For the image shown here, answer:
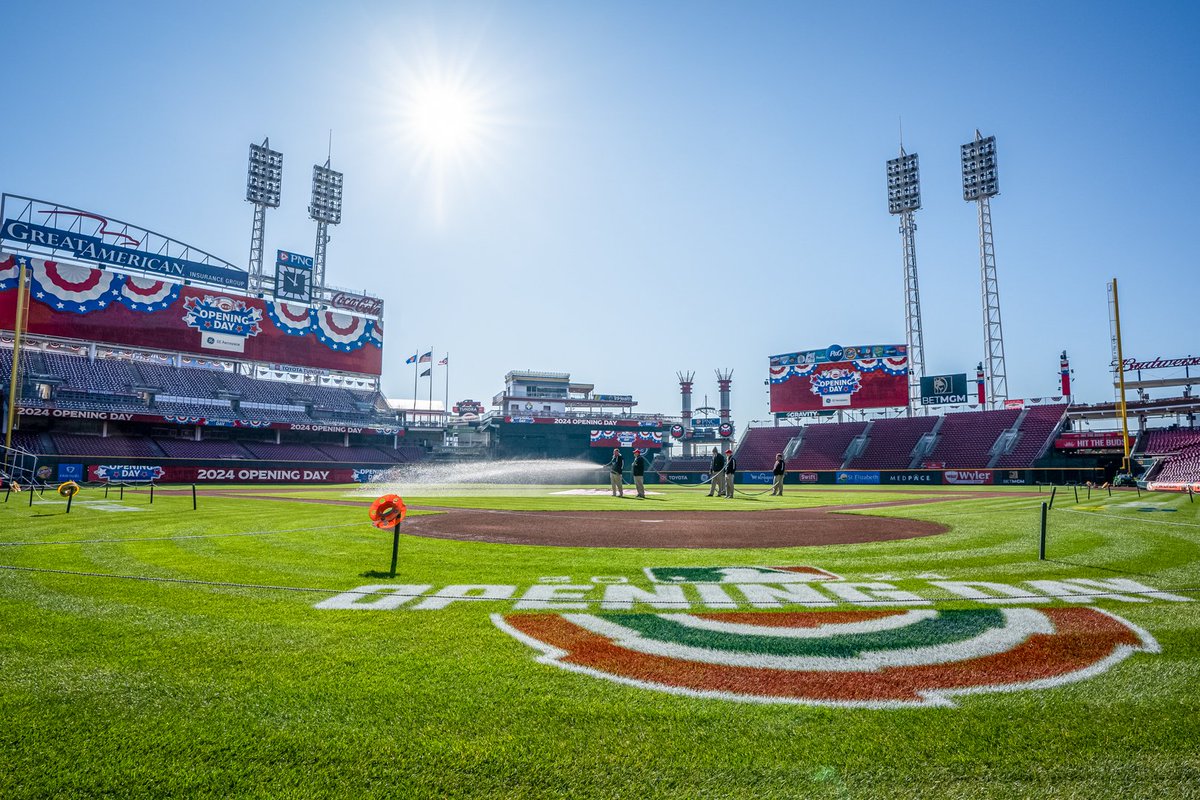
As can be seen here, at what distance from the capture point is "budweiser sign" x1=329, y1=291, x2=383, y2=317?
66938mm

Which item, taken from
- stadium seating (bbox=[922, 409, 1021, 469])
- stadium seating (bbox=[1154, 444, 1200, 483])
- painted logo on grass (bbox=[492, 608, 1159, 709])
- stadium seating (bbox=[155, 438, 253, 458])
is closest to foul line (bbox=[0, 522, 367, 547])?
painted logo on grass (bbox=[492, 608, 1159, 709])

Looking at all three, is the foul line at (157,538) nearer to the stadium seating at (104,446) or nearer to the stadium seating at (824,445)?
the stadium seating at (104,446)

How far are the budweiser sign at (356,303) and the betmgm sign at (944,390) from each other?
187ft

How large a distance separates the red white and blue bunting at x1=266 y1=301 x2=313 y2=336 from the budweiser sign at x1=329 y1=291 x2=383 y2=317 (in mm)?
5250

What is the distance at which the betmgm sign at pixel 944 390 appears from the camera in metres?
56.7

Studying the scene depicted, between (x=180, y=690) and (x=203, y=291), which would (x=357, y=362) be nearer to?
(x=203, y=291)

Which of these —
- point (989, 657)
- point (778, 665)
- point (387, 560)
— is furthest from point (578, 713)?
point (387, 560)

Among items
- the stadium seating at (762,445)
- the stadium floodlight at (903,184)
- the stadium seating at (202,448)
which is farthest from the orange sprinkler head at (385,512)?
the stadium floodlight at (903,184)

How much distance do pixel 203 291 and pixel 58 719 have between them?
2507 inches

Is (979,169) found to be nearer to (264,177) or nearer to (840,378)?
(840,378)

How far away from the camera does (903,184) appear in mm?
60844

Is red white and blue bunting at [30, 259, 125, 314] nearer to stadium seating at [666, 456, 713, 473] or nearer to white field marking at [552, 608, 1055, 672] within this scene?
stadium seating at [666, 456, 713, 473]

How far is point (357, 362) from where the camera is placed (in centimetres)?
6488

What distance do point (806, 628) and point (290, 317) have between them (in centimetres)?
6518
